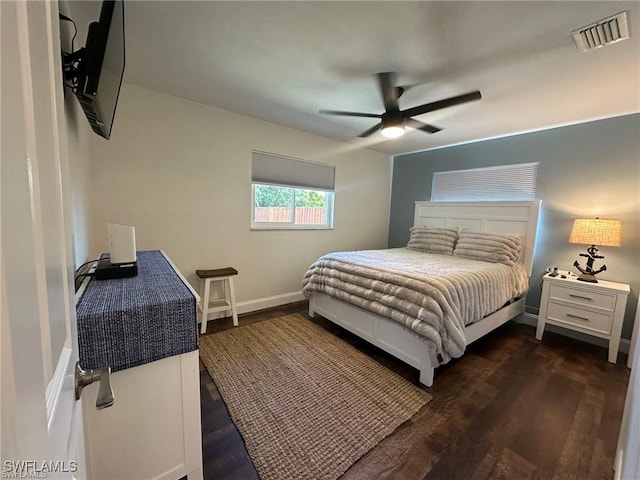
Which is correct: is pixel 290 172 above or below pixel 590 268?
above

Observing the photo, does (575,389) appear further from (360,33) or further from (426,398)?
(360,33)

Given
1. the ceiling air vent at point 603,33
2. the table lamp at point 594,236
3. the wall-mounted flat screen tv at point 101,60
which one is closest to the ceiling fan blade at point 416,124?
the ceiling air vent at point 603,33

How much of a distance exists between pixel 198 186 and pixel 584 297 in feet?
12.8

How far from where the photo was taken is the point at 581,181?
2709 mm

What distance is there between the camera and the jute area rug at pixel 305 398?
4.45 ft

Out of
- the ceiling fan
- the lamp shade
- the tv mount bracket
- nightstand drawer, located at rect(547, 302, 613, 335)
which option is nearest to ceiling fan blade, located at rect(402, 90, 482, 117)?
the ceiling fan

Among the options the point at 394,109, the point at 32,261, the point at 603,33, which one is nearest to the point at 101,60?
the point at 32,261

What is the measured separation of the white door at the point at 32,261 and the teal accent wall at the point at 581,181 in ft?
12.8

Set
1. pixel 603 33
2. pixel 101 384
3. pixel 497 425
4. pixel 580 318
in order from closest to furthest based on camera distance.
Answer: pixel 101 384
pixel 603 33
pixel 497 425
pixel 580 318

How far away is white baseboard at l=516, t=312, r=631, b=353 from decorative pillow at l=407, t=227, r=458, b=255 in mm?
1130

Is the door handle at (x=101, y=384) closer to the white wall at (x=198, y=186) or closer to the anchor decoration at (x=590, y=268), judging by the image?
the white wall at (x=198, y=186)

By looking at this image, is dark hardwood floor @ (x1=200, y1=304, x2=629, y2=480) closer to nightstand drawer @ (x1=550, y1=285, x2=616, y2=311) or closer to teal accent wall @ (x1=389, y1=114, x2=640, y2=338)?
nightstand drawer @ (x1=550, y1=285, x2=616, y2=311)

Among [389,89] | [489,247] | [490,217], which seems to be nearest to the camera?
[389,89]

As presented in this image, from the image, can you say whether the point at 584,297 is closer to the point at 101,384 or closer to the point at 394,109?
the point at 394,109
